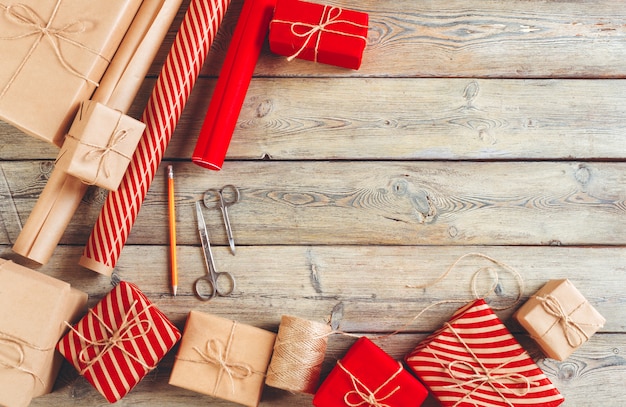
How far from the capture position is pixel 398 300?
161 cm

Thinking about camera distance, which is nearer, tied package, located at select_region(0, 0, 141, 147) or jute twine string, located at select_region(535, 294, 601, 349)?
tied package, located at select_region(0, 0, 141, 147)

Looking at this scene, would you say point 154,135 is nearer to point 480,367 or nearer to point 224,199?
point 224,199

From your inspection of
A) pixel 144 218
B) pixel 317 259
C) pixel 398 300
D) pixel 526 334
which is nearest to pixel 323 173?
pixel 317 259

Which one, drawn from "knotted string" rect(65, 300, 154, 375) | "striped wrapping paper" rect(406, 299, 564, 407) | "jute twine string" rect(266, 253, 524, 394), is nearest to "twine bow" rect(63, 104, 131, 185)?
"knotted string" rect(65, 300, 154, 375)

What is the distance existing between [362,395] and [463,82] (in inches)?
35.5

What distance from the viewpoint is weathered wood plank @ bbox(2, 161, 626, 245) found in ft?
5.27

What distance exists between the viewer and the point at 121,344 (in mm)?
1452

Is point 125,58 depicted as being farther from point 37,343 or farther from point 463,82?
point 463,82

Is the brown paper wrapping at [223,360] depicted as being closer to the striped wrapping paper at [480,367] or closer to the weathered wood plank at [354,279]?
the weathered wood plank at [354,279]

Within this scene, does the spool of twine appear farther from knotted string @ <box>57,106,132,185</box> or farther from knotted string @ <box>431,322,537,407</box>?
knotted string @ <box>57,106,132,185</box>

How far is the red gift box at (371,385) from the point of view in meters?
1.45

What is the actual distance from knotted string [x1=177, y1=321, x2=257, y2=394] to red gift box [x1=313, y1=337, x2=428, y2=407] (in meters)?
0.20

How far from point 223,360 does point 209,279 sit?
232 mm

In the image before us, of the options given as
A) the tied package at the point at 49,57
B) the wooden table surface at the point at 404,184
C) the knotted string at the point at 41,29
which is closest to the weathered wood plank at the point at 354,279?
the wooden table surface at the point at 404,184
